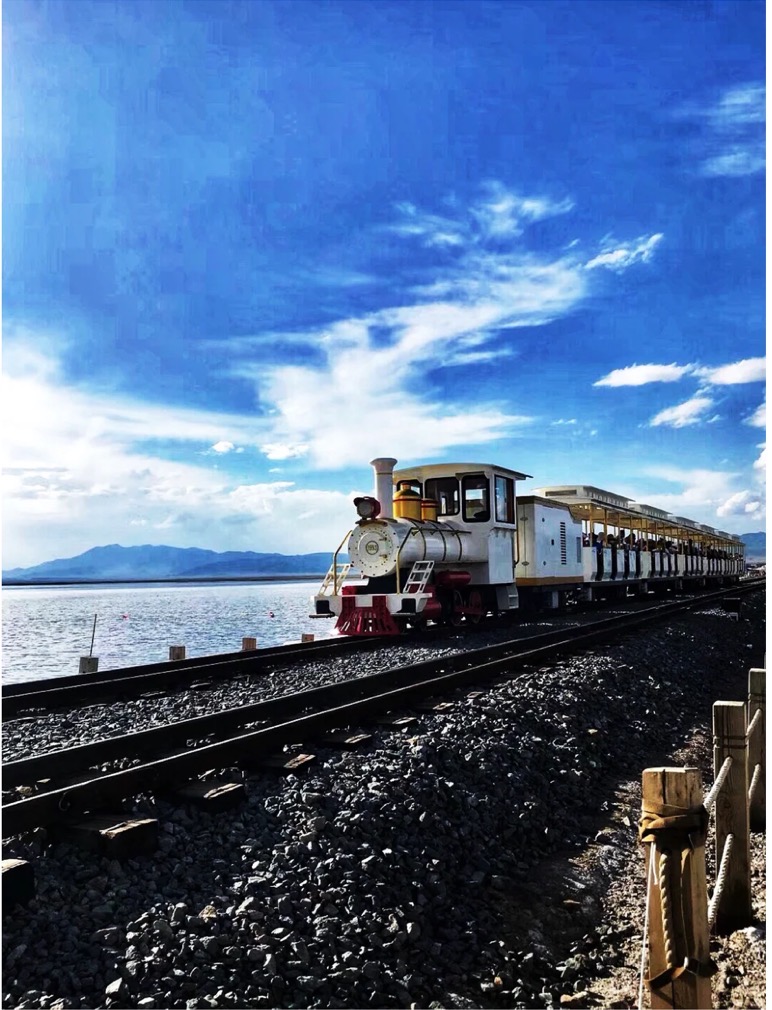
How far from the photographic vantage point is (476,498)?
1572 cm

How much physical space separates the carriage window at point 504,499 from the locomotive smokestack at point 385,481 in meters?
2.53

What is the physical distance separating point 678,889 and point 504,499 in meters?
13.8

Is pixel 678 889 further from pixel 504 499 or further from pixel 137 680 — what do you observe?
pixel 504 499

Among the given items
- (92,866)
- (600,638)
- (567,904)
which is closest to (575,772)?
(567,904)

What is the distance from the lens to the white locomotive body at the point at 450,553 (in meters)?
13.2

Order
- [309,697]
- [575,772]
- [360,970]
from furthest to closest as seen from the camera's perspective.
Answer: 1. [309,697]
2. [575,772]
3. [360,970]

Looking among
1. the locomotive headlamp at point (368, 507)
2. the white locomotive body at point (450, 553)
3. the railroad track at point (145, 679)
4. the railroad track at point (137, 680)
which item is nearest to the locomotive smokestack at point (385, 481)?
the white locomotive body at point (450, 553)

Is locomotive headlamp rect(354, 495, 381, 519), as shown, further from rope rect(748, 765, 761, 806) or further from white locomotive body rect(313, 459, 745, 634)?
rope rect(748, 765, 761, 806)

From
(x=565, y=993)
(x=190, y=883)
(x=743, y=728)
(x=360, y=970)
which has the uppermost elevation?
(x=743, y=728)

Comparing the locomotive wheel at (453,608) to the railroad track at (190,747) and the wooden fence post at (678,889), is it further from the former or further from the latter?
the wooden fence post at (678,889)

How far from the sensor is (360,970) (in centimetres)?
320

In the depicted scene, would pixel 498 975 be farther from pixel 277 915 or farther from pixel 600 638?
pixel 600 638

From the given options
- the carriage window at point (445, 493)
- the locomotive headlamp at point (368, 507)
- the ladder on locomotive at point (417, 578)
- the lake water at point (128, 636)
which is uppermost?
the carriage window at point (445, 493)

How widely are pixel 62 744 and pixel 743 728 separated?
511 centimetres
